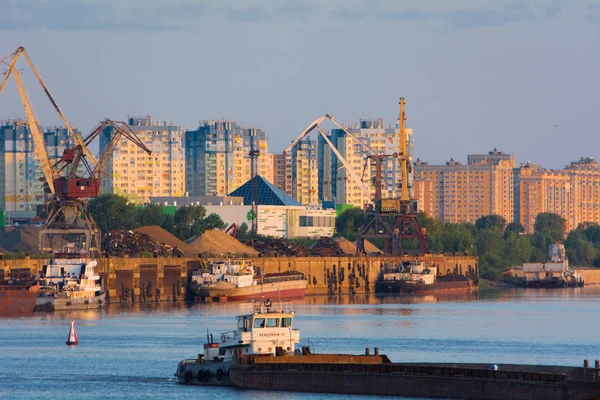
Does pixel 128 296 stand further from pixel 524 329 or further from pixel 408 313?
pixel 524 329

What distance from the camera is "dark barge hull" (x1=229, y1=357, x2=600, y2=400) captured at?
1802 inches

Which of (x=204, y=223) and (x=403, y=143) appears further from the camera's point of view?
(x=204, y=223)

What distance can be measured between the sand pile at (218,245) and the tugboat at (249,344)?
9604cm

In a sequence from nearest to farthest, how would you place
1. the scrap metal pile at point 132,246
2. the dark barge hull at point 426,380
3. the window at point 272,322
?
1. the dark barge hull at point 426,380
2. the window at point 272,322
3. the scrap metal pile at point 132,246

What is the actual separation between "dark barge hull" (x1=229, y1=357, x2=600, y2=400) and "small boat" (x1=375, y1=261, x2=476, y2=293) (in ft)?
314

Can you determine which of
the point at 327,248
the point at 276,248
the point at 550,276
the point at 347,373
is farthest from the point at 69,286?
the point at 550,276

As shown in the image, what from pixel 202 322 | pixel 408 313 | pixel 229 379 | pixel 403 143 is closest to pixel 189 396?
pixel 229 379

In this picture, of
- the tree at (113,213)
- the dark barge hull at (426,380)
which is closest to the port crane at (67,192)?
the tree at (113,213)

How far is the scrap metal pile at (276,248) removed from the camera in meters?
158

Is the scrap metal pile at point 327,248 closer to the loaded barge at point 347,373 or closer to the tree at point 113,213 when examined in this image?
the tree at point 113,213

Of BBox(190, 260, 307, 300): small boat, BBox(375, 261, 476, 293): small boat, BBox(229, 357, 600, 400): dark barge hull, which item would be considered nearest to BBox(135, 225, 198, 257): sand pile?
BBox(190, 260, 307, 300): small boat

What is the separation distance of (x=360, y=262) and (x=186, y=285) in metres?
32.7

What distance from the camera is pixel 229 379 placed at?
5309 cm

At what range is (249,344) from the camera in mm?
53469
